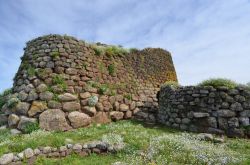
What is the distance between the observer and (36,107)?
12891 millimetres

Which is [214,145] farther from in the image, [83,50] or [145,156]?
[83,50]

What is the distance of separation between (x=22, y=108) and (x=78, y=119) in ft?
7.86

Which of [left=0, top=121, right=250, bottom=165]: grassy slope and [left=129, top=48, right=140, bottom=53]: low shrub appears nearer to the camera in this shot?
[left=0, top=121, right=250, bottom=165]: grassy slope

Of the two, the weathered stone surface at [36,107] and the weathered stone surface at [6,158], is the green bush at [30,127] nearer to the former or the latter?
the weathered stone surface at [36,107]

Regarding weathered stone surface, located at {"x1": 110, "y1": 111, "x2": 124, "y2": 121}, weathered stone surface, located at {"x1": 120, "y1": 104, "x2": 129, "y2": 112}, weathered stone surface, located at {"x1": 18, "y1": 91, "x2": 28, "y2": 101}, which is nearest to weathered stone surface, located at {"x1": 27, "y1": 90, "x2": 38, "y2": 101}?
weathered stone surface, located at {"x1": 18, "y1": 91, "x2": 28, "y2": 101}

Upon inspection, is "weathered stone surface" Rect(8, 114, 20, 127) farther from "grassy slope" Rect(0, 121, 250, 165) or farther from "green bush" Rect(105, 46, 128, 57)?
"green bush" Rect(105, 46, 128, 57)

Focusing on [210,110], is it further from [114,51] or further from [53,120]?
[53,120]

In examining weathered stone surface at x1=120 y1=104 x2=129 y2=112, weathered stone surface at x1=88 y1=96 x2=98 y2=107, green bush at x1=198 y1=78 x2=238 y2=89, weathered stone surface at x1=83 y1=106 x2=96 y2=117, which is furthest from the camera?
weathered stone surface at x1=120 y1=104 x2=129 y2=112

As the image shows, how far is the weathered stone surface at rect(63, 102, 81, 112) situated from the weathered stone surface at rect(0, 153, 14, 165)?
4.11 m

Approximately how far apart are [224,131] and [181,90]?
9.89 feet

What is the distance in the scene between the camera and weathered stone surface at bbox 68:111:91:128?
13227mm

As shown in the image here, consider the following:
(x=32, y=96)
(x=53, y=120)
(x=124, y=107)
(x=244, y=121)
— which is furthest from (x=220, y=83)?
(x=32, y=96)

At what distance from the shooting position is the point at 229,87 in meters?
13.6

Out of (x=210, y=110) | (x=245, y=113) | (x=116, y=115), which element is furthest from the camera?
(x=116, y=115)
